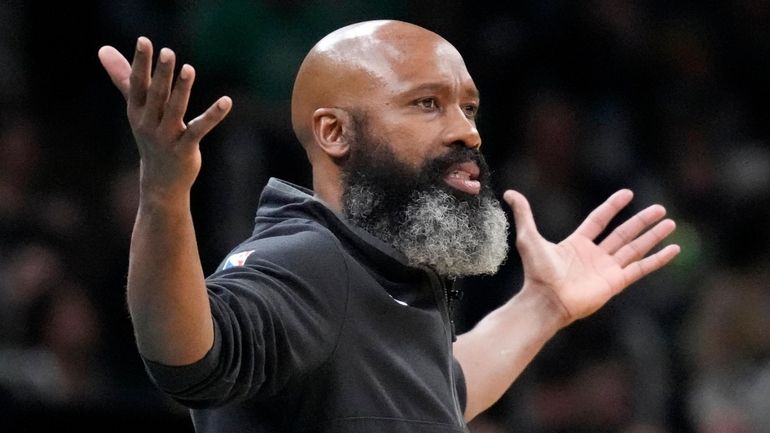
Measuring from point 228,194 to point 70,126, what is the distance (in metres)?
0.63

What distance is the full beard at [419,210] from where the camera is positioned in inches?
96.1

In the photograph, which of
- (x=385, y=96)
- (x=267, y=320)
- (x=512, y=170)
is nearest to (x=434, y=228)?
(x=385, y=96)

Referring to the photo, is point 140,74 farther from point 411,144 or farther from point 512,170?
point 512,170

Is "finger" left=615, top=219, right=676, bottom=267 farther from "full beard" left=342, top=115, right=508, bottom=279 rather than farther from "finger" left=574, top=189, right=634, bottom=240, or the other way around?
"full beard" left=342, top=115, right=508, bottom=279

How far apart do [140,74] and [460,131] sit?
897 mm

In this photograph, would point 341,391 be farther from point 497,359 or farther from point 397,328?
point 497,359

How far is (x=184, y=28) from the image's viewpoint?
17.2ft

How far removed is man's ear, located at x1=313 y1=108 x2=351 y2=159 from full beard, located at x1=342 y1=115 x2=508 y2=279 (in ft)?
0.09

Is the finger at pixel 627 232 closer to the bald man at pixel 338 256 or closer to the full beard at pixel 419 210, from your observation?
the bald man at pixel 338 256

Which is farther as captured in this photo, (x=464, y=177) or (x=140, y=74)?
(x=464, y=177)

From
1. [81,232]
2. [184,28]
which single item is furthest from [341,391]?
[184,28]

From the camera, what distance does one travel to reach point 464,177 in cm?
251

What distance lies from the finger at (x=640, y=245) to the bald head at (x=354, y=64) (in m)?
0.78

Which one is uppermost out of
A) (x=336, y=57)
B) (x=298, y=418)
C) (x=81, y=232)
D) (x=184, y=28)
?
(x=336, y=57)
